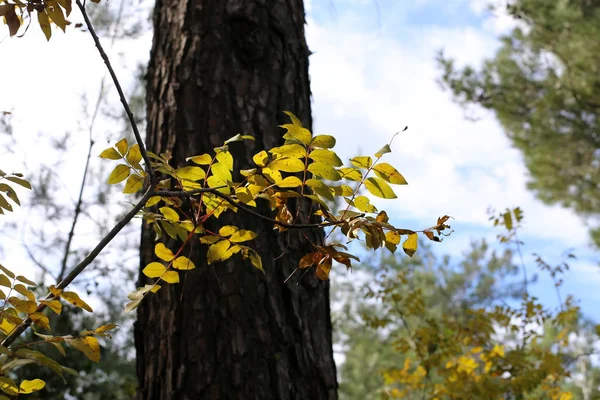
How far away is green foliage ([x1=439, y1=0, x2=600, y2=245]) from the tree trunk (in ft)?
22.9

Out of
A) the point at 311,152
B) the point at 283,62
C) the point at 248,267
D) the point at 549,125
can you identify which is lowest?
the point at 311,152

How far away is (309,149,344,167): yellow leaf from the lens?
0.71 m

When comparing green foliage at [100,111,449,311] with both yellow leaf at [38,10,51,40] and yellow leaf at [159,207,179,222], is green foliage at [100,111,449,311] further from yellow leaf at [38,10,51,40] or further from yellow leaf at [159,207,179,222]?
yellow leaf at [38,10,51,40]

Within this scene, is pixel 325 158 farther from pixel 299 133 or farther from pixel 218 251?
pixel 218 251

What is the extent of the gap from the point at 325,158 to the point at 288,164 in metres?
0.05

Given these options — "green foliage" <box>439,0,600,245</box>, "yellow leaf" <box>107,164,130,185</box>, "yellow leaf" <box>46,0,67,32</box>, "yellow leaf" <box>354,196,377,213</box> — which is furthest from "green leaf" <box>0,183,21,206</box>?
"green foliage" <box>439,0,600,245</box>

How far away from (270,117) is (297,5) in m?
0.41

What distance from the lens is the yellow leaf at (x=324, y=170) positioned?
0.71 meters

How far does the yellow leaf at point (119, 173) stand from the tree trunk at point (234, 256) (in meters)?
0.38

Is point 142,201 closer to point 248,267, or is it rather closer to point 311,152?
point 311,152

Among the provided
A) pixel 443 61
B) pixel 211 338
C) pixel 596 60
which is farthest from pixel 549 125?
pixel 211 338

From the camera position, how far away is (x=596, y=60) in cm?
790

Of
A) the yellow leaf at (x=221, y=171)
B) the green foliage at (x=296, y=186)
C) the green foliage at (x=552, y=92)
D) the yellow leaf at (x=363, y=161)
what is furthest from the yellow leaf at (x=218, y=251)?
the green foliage at (x=552, y=92)

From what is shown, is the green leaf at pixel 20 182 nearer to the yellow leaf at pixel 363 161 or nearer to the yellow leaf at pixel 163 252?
the yellow leaf at pixel 163 252
